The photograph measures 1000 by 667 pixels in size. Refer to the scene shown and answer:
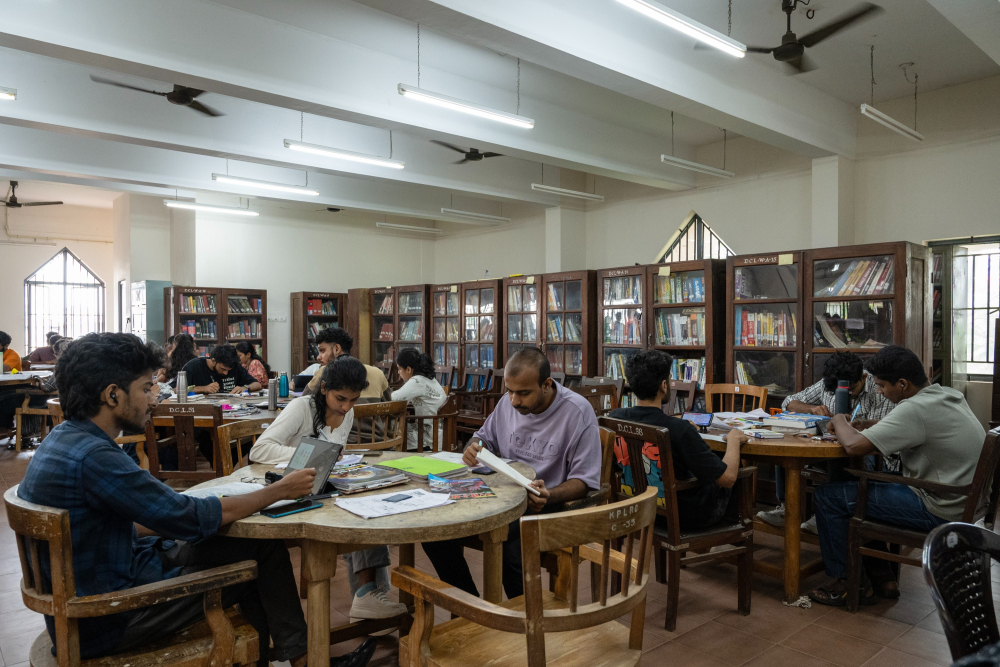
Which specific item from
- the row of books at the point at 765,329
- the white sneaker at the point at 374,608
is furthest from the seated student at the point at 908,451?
the row of books at the point at 765,329

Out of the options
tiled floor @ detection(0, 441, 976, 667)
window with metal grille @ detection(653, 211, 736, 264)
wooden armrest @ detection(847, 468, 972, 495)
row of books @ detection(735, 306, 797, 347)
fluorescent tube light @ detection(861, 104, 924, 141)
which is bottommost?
tiled floor @ detection(0, 441, 976, 667)

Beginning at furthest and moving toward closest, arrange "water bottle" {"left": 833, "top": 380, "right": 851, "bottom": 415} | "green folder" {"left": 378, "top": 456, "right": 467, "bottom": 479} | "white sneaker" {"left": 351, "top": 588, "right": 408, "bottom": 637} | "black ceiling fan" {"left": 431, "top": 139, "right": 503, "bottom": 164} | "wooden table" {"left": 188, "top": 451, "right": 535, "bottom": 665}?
"black ceiling fan" {"left": 431, "top": 139, "right": 503, "bottom": 164} → "water bottle" {"left": 833, "top": 380, "right": 851, "bottom": 415} → "white sneaker" {"left": 351, "top": 588, "right": 408, "bottom": 637} → "green folder" {"left": 378, "top": 456, "right": 467, "bottom": 479} → "wooden table" {"left": 188, "top": 451, "right": 535, "bottom": 665}

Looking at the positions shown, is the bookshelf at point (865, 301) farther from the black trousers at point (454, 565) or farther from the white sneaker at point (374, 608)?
the white sneaker at point (374, 608)

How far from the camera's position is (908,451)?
3.13 meters

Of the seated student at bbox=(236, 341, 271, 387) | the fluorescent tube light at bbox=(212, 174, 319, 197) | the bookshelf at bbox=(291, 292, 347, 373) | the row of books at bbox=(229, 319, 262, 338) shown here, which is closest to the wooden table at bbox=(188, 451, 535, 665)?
the seated student at bbox=(236, 341, 271, 387)

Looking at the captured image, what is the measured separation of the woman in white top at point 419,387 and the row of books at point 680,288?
107 inches

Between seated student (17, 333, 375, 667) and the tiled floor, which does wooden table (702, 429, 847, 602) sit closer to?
the tiled floor

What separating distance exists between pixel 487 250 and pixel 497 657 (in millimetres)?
9708

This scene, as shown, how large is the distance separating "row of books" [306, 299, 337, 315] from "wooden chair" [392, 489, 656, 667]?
9108mm

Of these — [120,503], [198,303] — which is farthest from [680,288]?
[198,303]

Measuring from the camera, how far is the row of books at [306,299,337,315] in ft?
34.5

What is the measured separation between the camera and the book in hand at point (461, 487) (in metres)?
2.16

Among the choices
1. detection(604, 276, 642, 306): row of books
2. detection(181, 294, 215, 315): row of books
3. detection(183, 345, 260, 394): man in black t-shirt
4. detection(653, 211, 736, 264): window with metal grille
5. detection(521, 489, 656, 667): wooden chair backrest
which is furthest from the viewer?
detection(181, 294, 215, 315): row of books

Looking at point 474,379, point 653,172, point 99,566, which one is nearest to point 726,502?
point 99,566
